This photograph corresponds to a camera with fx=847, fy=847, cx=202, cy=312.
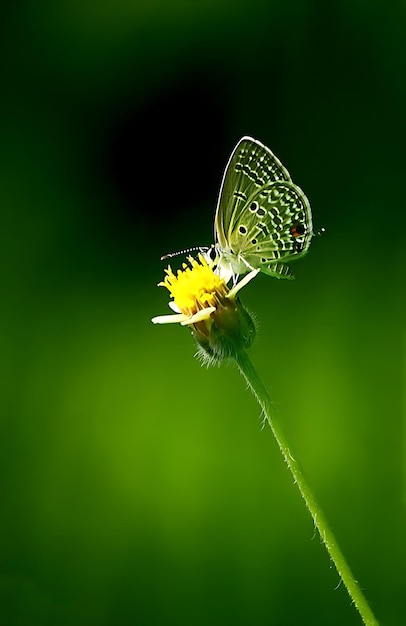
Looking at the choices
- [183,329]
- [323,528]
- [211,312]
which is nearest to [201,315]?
[211,312]

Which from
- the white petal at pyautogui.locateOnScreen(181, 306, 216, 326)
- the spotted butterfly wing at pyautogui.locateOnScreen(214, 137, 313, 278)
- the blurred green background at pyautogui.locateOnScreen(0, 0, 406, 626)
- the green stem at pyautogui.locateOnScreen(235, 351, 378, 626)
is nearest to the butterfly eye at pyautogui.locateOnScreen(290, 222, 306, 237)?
the spotted butterfly wing at pyautogui.locateOnScreen(214, 137, 313, 278)

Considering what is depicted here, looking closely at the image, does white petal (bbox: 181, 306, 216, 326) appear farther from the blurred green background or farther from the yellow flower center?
the blurred green background

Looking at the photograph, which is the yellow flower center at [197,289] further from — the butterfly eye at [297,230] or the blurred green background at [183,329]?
the blurred green background at [183,329]

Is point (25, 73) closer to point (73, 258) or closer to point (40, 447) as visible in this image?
point (73, 258)

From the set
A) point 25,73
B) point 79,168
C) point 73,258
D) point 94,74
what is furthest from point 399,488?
point 25,73

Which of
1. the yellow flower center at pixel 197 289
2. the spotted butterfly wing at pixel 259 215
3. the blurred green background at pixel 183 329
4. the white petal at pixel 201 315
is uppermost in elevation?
the blurred green background at pixel 183 329

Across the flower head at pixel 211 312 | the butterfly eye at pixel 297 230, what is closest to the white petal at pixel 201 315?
the flower head at pixel 211 312

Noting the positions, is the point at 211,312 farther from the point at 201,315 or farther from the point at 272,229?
the point at 272,229
